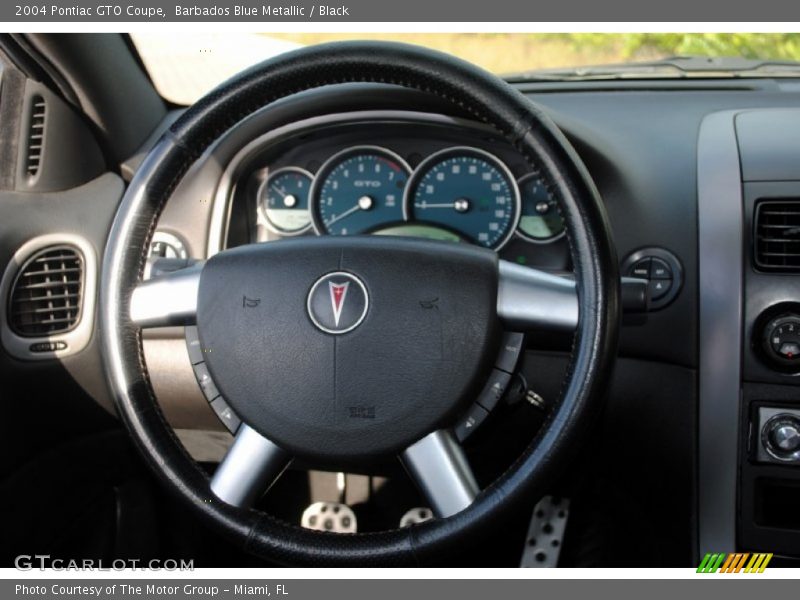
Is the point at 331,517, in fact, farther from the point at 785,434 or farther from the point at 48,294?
the point at 785,434

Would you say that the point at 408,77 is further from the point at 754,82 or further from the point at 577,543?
the point at 577,543

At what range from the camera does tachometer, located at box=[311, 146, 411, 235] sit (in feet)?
6.40

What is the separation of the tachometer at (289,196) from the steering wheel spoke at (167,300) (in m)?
0.53

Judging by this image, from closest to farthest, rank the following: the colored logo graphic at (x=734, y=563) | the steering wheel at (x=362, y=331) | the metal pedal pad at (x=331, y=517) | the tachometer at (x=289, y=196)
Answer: the steering wheel at (x=362, y=331) < the colored logo graphic at (x=734, y=563) < the tachometer at (x=289, y=196) < the metal pedal pad at (x=331, y=517)

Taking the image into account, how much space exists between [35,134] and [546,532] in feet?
4.74

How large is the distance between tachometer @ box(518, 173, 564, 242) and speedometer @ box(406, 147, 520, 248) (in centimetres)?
3

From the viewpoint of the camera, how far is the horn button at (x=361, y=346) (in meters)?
1.33

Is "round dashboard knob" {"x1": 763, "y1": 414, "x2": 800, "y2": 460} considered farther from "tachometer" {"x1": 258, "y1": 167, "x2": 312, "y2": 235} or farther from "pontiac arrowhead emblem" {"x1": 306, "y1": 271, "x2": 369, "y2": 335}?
"tachometer" {"x1": 258, "y1": 167, "x2": 312, "y2": 235}

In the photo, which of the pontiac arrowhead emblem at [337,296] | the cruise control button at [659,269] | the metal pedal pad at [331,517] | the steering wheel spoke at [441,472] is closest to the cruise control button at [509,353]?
the steering wheel spoke at [441,472]

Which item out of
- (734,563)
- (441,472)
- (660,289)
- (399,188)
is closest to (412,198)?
(399,188)

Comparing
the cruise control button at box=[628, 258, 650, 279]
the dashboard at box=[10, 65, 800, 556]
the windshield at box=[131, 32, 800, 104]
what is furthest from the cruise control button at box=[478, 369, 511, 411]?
the windshield at box=[131, 32, 800, 104]

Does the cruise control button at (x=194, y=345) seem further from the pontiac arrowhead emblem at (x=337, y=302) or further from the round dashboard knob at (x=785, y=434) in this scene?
the round dashboard knob at (x=785, y=434)

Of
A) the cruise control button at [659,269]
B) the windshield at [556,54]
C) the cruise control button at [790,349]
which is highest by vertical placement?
the windshield at [556,54]

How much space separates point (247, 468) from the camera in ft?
4.46
